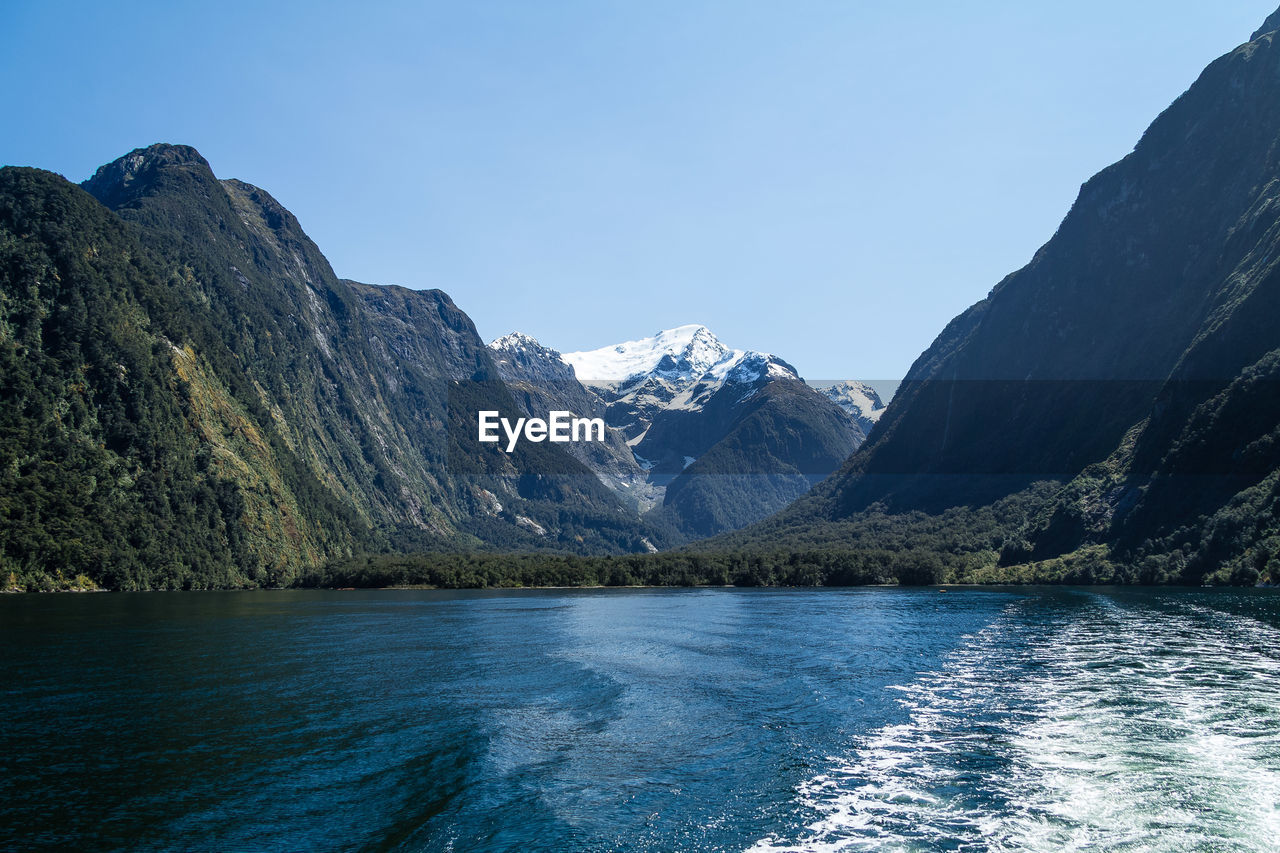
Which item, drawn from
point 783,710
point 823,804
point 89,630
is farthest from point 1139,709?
point 89,630

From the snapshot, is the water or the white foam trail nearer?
the white foam trail

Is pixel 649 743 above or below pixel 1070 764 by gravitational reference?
below

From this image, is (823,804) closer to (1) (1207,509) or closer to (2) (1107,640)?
(2) (1107,640)

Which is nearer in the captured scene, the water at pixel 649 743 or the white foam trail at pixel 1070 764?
the white foam trail at pixel 1070 764

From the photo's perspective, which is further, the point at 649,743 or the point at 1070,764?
the point at 649,743
